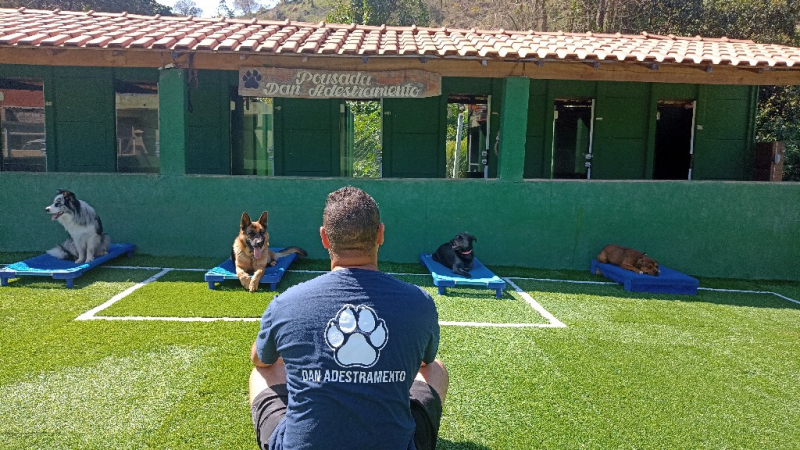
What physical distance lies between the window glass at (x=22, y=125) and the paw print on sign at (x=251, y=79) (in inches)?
192

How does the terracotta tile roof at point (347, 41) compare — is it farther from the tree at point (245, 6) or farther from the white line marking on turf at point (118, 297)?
the tree at point (245, 6)

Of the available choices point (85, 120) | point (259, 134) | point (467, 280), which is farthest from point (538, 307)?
point (85, 120)

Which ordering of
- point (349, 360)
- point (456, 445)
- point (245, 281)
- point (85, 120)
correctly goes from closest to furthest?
point (349, 360) → point (456, 445) → point (245, 281) → point (85, 120)

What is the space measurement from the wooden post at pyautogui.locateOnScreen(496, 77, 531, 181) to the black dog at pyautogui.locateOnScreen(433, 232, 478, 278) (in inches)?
68.2

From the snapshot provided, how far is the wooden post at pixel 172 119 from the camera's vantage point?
28.4ft

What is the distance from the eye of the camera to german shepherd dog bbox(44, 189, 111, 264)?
745 centimetres

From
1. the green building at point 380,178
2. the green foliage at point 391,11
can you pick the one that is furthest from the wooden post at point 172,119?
the green foliage at point 391,11

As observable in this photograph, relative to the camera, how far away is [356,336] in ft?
6.91

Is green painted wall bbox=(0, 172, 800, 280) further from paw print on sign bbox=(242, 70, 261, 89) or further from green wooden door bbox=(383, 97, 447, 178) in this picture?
green wooden door bbox=(383, 97, 447, 178)

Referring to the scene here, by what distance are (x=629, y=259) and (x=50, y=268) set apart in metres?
7.87

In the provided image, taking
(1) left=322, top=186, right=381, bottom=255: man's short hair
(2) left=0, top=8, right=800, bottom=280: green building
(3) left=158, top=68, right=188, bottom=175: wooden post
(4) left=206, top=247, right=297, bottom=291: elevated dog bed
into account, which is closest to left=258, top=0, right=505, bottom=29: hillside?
(2) left=0, top=8, right=800, bottom=280: green building

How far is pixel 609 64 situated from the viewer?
28.7ft

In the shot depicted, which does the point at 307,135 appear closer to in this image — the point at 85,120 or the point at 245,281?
the point at 85,120

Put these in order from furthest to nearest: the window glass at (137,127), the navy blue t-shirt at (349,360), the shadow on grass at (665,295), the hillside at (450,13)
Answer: the hillside at (450,13) → the window glass at (137,127) → the shadow on grass at (665,295) → the navy blue t-shirt at (349,360)
